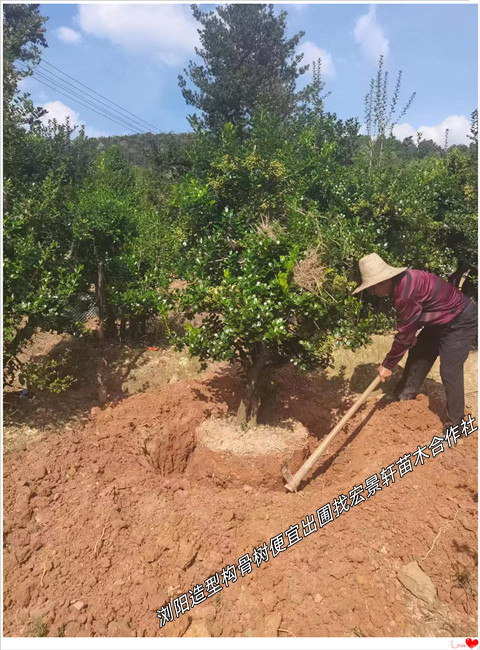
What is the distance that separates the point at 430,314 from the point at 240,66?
20040 millimetres

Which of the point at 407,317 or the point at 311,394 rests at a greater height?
the point at 407,317

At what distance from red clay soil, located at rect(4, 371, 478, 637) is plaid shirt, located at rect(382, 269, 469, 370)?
4.23 ft

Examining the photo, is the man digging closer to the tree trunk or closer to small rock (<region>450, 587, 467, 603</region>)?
the tree trunk

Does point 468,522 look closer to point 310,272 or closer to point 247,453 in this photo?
point 247,453

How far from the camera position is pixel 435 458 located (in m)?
4.72

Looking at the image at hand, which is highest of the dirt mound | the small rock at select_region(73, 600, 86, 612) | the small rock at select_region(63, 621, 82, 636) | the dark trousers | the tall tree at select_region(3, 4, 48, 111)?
the tall tree at select_region(3, 4, 48, 111)

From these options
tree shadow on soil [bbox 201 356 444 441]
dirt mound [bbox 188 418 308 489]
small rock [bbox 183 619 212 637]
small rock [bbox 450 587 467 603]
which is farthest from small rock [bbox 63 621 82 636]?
tree shadow on soil [bbox 201 356 444 441]

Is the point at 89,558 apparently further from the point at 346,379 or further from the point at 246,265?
the point at 346,379

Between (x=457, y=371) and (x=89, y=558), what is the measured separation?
4462 millimetres

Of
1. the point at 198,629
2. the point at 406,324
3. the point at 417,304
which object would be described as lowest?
the point at 198,629

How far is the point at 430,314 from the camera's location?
506 centimetres

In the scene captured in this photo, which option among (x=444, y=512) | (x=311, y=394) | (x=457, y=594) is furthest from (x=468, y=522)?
(x=311, y=394)

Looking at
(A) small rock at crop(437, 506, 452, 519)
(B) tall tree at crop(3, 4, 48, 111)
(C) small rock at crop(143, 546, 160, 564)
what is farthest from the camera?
(B) tall tree at crop(3, 4, 48, 111)

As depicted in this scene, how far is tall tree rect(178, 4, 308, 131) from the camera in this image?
20.0 m
